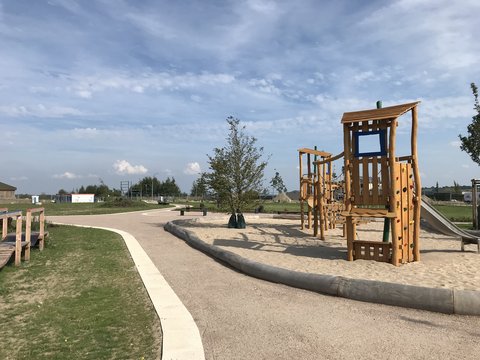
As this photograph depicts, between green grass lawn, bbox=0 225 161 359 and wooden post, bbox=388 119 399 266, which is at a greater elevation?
wooden post, bbox=388 119 399 266

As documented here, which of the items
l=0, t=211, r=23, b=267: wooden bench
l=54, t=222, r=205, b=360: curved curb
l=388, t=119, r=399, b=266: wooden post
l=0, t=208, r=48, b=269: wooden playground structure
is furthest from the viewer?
l=0, t=208, r=48, b=269: wooden playground structure

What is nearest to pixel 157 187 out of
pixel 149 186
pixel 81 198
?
pixel 149 186

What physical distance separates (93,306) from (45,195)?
4030 inches

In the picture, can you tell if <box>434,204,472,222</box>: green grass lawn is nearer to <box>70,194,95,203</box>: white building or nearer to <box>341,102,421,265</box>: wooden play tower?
<box>341,102,421,265</box>: wooden play tower

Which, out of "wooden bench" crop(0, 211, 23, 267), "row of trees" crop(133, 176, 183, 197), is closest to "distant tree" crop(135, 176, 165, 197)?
"row of trees" crop(133, 176, 183, 197)

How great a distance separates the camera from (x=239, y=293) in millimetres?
6840

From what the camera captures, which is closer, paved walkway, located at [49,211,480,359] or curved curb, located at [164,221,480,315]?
paved walkway, located at [49,211,480,359]

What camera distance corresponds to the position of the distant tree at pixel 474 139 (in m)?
17.6

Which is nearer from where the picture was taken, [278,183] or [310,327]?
[310,327]

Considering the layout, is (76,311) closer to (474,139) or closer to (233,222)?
(233,222)

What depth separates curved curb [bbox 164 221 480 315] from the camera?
5410 millimetres

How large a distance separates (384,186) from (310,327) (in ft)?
15.5

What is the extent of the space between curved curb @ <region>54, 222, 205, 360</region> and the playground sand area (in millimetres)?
2571

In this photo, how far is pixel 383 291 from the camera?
5.98 m
